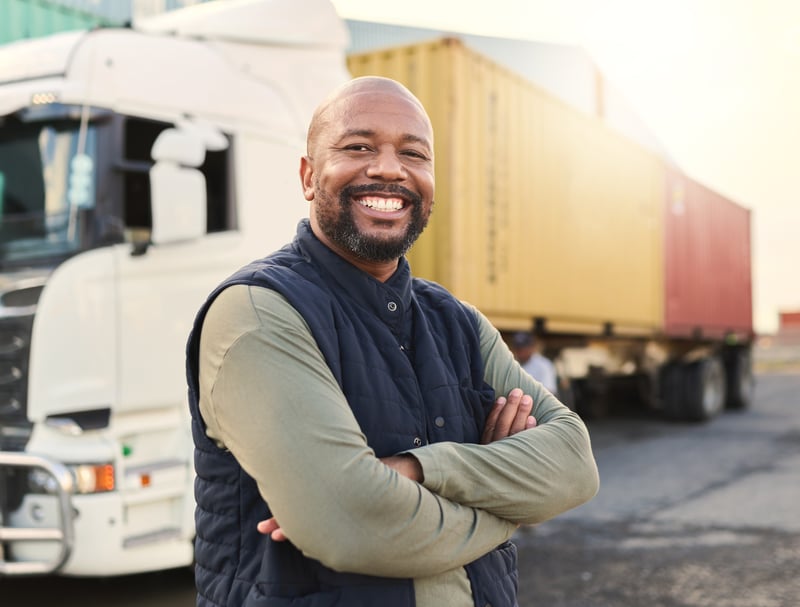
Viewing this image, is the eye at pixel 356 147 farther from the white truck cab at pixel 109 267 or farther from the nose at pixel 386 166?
the white truck cab at pixel 109 267

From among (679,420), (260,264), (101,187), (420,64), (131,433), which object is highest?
→ (420,64)

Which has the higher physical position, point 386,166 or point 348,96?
point 348,96

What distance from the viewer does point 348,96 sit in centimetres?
179

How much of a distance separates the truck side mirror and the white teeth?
107 inches

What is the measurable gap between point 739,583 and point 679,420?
31.2 ft

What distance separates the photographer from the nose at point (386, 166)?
69.4 inches

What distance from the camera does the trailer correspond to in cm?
758

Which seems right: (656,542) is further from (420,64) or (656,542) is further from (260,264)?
(260,264)

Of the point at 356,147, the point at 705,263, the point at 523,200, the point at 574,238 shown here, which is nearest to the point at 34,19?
the point at 523,200

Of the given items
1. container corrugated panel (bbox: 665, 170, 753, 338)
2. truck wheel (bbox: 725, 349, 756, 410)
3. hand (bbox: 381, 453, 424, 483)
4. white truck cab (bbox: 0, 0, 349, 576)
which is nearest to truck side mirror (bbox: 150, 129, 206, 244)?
white truck cab (bbox: 0, 0, 349, 576)

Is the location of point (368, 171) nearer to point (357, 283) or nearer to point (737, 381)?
point (357, 283)

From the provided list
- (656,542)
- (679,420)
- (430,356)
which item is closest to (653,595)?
(656,542)

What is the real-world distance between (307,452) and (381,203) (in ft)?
1.79

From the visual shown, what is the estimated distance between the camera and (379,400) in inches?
64.9
